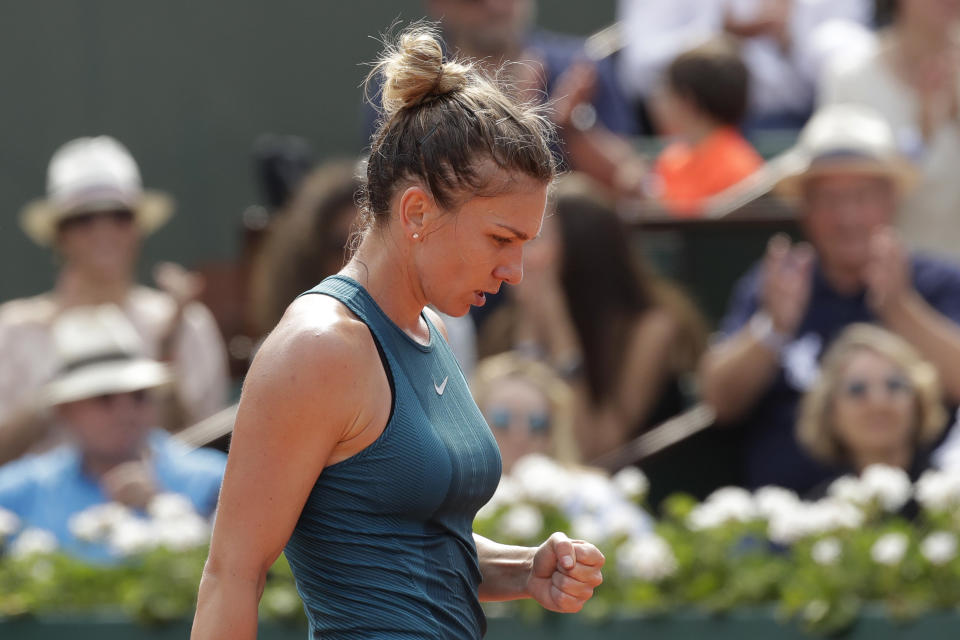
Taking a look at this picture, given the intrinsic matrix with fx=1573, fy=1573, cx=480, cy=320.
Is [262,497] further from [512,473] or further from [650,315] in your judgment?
[650,315]

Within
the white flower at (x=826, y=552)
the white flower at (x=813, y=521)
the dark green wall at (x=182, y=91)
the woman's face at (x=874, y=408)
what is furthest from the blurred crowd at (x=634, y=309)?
the dark green wall at (x=182, y=91)

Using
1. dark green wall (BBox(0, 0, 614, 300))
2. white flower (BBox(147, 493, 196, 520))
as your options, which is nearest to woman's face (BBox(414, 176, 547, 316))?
white flower (BBox(147, 493, 196, 520))

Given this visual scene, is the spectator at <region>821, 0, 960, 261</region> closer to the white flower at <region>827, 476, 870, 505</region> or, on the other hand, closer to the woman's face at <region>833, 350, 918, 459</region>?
the woman's face at <region>833, 350, 918, 459</region>

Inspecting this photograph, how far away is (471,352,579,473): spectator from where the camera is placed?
5.04 meters

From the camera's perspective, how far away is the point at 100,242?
237 inches

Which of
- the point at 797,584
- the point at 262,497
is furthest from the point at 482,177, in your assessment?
the point at 797,584

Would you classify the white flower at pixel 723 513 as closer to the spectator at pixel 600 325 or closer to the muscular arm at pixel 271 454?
the spectator at pixel 600 325

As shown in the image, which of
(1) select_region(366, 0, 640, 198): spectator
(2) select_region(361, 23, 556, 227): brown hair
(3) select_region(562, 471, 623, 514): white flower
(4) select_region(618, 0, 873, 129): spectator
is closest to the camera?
(2) select_region(361, 23, 556, 227): brown hair

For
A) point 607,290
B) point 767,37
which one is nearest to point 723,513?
point 607,290

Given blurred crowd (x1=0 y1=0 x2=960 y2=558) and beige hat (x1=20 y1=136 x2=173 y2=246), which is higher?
beige hat (x1=20 y1=136 x2=173 y2=246)

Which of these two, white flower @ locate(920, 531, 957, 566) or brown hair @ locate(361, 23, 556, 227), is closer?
brown hair @ locate(361, 23, 556, 227)

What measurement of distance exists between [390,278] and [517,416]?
2907mm

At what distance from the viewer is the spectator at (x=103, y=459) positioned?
5082 mm

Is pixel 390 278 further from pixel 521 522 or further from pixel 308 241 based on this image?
pixel 308 241
